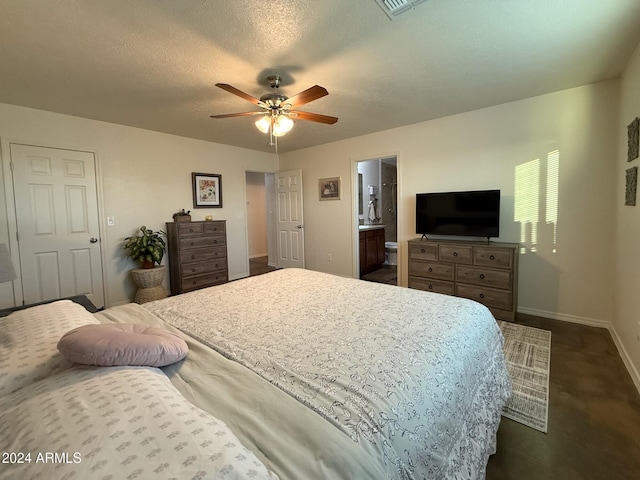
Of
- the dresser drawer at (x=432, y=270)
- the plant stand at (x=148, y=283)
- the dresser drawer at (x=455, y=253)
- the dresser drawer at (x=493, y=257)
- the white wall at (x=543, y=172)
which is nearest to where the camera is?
the white wall at (x=543, y=172)

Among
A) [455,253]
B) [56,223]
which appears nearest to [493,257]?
[455,253]

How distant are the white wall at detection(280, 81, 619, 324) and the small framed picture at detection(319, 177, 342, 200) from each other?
113 centimetres

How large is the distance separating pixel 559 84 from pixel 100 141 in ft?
17.1

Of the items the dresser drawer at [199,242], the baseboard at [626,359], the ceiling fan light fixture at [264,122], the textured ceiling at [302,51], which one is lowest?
the baseboard at [626,359]

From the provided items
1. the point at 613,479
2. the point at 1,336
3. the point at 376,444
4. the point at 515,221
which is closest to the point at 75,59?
the point at 1,336

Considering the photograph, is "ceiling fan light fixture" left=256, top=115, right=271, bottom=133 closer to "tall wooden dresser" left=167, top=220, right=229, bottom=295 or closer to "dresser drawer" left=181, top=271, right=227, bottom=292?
"tall wooden dresser" left=167, top=220, right=229, bottom=295

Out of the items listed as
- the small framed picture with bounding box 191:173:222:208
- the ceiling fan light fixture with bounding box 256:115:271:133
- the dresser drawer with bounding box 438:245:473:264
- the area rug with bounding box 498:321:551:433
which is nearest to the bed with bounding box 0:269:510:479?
the area rug with bounding box 498:321:551:433

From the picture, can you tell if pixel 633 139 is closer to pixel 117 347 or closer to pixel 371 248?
pixel 117 347

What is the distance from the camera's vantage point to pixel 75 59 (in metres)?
2.14

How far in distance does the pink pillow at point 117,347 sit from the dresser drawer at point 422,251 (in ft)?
10.2

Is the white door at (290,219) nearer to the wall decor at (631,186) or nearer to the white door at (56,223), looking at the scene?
the white door at (56,223)

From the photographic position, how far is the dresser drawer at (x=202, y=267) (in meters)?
4.02

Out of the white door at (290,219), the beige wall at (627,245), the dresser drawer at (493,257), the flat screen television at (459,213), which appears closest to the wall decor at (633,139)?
the beige wall at (627,245)

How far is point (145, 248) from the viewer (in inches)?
146
